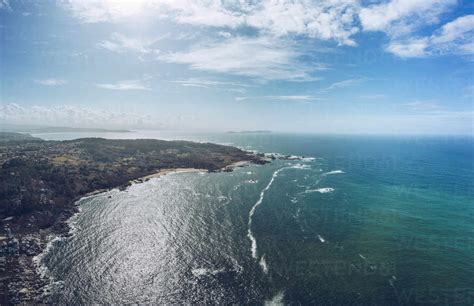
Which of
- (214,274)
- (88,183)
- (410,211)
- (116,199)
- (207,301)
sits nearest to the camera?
(207,301)

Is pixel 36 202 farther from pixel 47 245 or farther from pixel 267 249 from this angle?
pixel 267 249

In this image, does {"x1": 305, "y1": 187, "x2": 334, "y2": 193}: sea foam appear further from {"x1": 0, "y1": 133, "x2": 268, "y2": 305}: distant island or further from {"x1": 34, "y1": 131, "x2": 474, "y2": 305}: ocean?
{"x1": 0, "y1": 133, "x2": 268, "y2": 305}: distant island

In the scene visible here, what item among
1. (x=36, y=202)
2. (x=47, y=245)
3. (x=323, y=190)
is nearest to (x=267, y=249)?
(x=47, y=245)

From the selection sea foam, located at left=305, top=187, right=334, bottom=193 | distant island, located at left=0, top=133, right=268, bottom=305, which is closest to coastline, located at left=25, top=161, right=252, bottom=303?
distant island, located at left=0, top=133, right=268, bottom=305

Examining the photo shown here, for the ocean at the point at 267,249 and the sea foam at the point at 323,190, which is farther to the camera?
the sea foam at the point at 323,190

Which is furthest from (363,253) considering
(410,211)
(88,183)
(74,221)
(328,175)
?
(88,183)

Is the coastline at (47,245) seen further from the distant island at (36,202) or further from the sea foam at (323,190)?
the sea foam at (323,190)

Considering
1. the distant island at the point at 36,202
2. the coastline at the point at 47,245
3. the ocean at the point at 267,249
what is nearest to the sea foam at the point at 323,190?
the ocean at the point at 267,249

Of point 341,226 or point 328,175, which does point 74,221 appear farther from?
point 328,175
